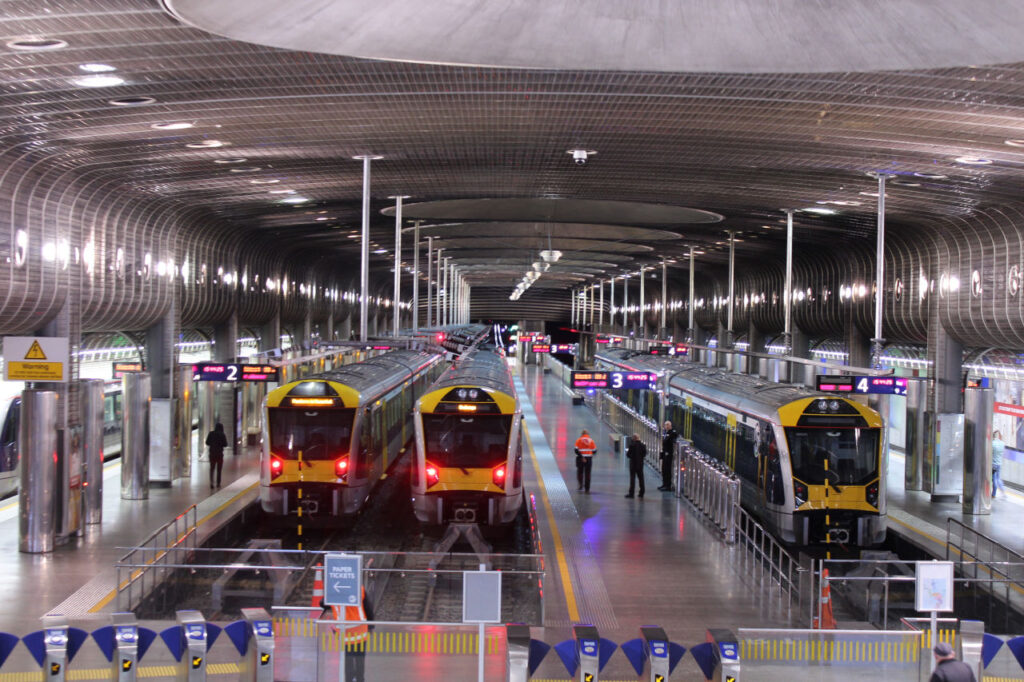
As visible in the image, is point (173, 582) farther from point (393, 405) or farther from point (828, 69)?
point (393, 405)

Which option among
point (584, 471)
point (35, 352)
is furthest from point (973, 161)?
point (35, 352)

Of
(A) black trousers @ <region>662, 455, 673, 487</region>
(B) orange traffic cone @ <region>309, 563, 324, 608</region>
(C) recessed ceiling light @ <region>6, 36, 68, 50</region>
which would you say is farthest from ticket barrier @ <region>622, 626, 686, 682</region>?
(A) black trousers @ <region>662, 455, 673, 487</region>

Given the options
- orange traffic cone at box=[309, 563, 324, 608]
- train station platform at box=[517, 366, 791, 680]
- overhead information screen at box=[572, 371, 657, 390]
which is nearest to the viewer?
orange traffic cone at box=[309, 563, 324, 608]

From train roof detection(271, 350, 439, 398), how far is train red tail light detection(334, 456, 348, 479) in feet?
3.88

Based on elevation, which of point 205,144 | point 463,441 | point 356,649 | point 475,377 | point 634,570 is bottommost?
point 634,570

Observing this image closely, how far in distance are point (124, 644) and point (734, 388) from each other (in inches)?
557

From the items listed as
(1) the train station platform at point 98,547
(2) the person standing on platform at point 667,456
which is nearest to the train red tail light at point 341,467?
(1) the train station platform at point 98,547

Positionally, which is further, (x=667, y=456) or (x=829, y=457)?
(x=667, y=456)

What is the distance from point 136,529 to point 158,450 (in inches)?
197

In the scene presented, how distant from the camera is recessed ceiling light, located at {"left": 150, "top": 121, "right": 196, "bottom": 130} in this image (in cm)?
1338

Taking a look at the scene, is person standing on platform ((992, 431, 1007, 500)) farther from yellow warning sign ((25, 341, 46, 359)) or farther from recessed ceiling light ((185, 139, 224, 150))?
yellow warning sign ((25, 341, 46, 359))

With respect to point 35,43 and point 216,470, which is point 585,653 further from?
point 216,470

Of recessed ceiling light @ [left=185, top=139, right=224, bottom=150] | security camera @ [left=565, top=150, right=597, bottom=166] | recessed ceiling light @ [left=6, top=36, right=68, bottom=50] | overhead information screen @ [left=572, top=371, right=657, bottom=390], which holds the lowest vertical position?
overhead information screen @ [left=572, top=371, right=657, bottom=390]

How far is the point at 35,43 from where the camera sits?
9336 mm
